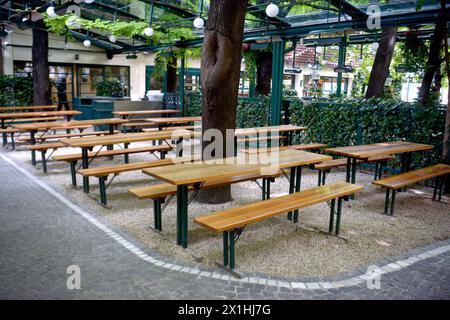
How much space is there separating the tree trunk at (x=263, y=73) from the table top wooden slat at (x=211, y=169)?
7.25m

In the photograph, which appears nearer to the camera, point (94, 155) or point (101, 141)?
point (101, 141)

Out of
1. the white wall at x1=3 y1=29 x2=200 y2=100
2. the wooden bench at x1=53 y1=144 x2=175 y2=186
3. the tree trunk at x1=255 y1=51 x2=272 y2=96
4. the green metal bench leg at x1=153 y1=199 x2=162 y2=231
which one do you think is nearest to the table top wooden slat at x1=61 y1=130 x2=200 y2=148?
the wooden bench at x1=53 y1=144 x2=175 y2=186

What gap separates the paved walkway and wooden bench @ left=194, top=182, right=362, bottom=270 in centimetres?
34

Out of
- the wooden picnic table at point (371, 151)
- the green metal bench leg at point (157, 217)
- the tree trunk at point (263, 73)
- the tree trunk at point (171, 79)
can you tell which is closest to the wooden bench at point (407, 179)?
the wooden picnic table at point (371, 151)

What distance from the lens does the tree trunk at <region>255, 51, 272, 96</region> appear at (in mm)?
12328

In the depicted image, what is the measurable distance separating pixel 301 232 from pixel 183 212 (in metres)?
1.52

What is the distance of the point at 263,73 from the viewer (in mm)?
12516

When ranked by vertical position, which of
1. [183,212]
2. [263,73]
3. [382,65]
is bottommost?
[183,212]

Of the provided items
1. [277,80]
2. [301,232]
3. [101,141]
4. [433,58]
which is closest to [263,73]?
[277,80]

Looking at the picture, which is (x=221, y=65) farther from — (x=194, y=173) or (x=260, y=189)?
(x=260, y=189)
